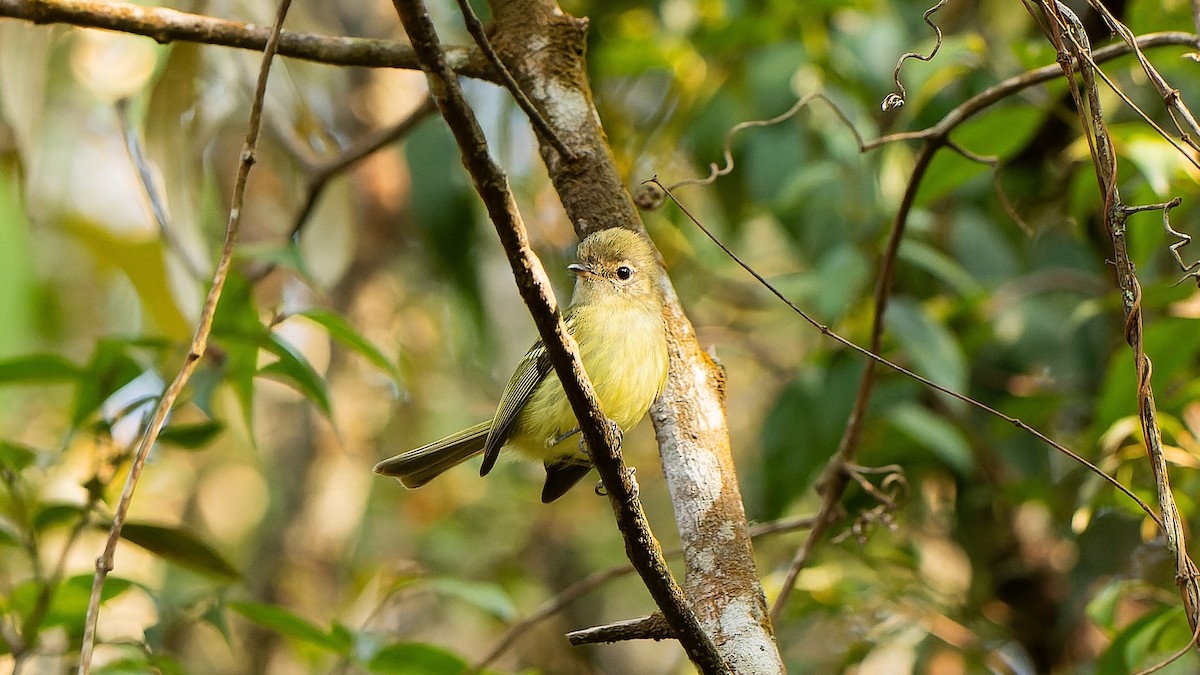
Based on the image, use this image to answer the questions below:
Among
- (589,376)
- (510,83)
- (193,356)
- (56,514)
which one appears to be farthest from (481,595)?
(510,83)

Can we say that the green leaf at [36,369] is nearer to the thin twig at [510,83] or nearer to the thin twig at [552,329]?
the thin twig at [510,83]

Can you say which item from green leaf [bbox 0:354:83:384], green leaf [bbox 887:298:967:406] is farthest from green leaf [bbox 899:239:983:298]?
green leaf [bbox 0:354:83:384]

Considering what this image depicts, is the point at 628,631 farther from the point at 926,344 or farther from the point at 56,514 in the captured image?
the point at 926,344

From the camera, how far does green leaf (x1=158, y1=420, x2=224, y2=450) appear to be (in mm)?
2826

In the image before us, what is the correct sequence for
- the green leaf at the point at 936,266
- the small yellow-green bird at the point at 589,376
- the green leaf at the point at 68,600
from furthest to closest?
1. the green leaf at the point at 936,266
2. the green leaf at the point at 68,600
3. the small yellow-green bird at the point at 589,376

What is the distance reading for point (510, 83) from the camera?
164cm

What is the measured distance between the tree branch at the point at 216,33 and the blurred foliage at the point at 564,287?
2.41ft

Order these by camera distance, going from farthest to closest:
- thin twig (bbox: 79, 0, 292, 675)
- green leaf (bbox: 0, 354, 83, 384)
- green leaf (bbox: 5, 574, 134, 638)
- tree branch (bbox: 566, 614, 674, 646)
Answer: green leaf (bbox: 5, 574, 134, 638)
green leaf (bbox: 0, 354, 83, 384)
thin twig (bbox: 79, 0, 292, 675)
tree branch (bbox: 566, 614, 674, 646)

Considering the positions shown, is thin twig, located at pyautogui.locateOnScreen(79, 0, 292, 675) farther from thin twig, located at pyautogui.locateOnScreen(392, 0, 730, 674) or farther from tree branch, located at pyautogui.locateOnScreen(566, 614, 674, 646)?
tree branch, located at pyautogui.locateOnScreen(566, 614, 674, 646)

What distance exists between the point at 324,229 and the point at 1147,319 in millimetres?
2791

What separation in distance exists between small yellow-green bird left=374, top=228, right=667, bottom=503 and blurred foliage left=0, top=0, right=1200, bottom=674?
0.30 m

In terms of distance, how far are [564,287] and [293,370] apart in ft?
5.73

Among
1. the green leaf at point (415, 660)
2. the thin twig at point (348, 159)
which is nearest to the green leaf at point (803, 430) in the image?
the green leaf at point (415, 660)

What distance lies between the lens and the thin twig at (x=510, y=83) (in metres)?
1.48
